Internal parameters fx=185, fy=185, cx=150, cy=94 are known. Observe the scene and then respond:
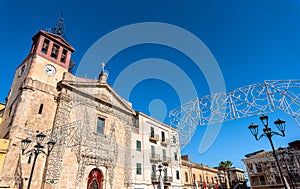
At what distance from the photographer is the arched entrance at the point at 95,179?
48.6ft

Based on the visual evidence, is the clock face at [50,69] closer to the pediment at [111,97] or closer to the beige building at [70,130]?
the beige building at [70,130]

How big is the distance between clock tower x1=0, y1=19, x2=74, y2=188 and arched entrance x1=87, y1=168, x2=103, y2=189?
4211 mm

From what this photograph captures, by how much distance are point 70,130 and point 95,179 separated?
4650 millimetres

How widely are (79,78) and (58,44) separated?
353 cm

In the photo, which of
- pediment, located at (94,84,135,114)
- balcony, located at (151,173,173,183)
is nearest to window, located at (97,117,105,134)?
pediment, located at (94,84,135,114)

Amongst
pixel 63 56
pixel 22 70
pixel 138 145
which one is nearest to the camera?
pixel 22 70

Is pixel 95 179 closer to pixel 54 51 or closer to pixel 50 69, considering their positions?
pixel 50 69

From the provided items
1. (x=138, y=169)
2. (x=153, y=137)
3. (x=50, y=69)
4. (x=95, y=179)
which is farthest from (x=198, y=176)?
(x=50, y=69)

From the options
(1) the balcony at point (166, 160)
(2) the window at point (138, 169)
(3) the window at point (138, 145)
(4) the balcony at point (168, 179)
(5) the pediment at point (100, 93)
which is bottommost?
(4) the balcony at point (168, 179)

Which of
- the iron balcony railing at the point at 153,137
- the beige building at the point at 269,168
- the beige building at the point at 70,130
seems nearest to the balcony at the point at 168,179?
the beige building at the point at 70,130

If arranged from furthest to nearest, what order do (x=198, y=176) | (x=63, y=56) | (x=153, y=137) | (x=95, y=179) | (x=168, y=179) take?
(x=198, y=176) < (x=153, y=137) < (x=168, y=179) < (x=63, y=56) < (x=95, y=179)

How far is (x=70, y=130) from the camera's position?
14.4 metres

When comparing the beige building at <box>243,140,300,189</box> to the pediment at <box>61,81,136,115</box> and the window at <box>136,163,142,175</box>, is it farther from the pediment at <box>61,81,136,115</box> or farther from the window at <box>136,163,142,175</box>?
the pediment at <box>61,81,136,115</box>

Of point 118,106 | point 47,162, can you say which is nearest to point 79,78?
point 118,106
